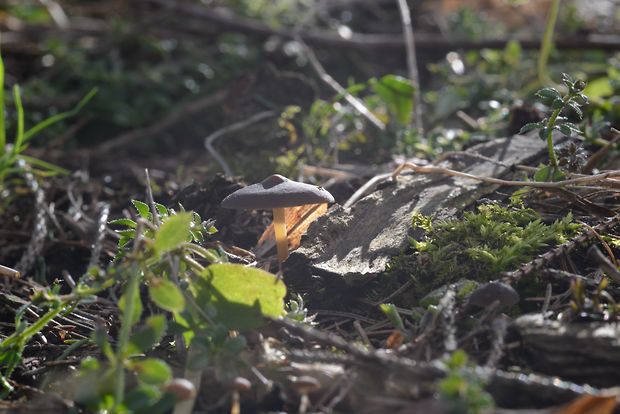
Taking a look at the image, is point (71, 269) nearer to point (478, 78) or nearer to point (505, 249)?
point (505, 249)

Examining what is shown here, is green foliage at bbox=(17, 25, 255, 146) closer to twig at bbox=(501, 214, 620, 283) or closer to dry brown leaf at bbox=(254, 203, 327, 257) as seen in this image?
dry brown leaf at bbox=(254, 203, 327, 257)

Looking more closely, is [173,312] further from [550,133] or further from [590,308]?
[550,133]

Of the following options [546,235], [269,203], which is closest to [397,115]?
[546,235]

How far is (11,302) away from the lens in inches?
96.6

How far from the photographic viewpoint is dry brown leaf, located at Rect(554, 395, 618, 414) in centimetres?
137

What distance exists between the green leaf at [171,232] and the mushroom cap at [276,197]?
400 mm

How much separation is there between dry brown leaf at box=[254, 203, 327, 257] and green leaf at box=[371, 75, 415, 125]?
1.28m

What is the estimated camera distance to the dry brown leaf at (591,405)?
137cm

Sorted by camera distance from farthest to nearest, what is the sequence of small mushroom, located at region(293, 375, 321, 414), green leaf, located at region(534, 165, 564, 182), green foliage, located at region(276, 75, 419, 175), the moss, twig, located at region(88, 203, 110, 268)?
1. green foliage, located at region(276, 75, 419, 175)
2. twig, located at region(88, 203, 110, 268)
3. green leaf, located at region(534, 165, 564, 182)
4. the moss
5. small mushroom, located at region(293, 375, 321, 414)

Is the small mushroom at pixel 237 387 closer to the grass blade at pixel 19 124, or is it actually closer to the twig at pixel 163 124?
the grass blade at pixel 19 124

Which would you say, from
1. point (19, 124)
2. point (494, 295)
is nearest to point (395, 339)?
point (494, 295)

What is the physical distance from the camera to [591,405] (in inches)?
54.4

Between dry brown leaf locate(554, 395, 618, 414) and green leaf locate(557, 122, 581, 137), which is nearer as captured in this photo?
dry brown leaf locate(554, 395, 618, 414)

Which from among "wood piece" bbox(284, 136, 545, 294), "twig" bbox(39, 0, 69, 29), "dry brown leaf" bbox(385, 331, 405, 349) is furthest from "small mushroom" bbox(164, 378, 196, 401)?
"twig" bbox(39, 0, 69, 29)
